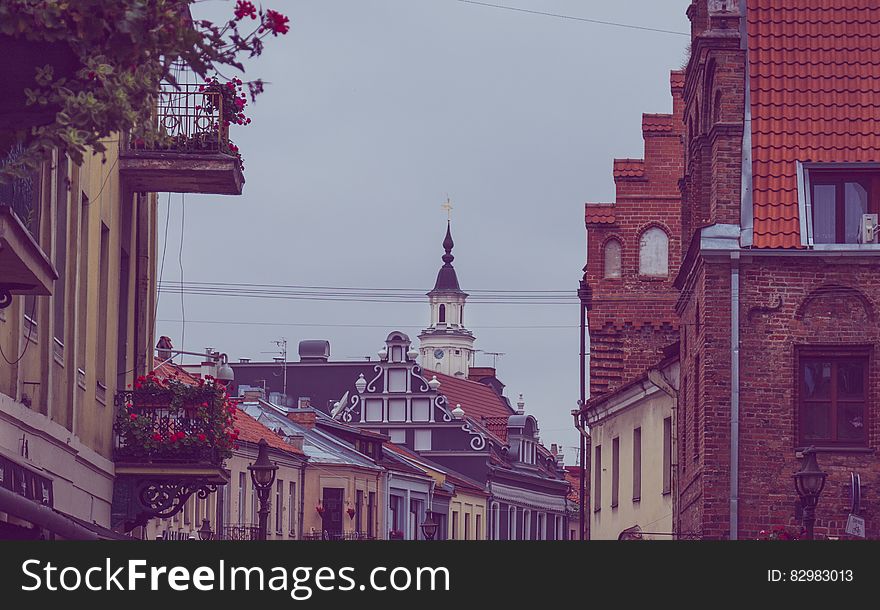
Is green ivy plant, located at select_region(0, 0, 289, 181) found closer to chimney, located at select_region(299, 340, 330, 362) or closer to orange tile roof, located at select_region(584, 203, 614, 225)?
orange tile roof, located at select_region(584, 203, 614, 225)

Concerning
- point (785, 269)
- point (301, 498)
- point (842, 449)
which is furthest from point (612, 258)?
point (301, 498)

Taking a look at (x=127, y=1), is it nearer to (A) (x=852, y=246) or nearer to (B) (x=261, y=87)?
(B) (x=261, y=87)

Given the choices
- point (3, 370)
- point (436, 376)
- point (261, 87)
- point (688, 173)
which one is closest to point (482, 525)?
point (436, 376)

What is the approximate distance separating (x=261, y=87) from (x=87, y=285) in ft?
40.3

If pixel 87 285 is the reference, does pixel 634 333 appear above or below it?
above

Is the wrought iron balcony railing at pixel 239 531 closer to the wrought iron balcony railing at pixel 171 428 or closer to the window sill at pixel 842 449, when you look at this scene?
the window sill at pixel 842 449

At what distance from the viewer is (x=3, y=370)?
53.2 feet

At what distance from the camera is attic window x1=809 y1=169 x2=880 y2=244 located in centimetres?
2923

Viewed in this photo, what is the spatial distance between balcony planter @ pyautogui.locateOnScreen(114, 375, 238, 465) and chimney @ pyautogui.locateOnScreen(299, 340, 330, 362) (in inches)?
3709

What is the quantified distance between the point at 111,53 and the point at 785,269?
21.2 m

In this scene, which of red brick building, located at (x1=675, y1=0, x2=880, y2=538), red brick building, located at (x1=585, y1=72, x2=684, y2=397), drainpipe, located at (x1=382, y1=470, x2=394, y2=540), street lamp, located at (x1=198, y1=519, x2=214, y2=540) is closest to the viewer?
red brick building, located at (x1=675, y1=0, x2=880, y2=538)

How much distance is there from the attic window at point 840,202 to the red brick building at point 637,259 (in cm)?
1468

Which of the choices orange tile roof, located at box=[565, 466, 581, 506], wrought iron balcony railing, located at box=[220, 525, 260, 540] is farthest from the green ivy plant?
orange tile roof, located at box=[565, 466, 581, 506]

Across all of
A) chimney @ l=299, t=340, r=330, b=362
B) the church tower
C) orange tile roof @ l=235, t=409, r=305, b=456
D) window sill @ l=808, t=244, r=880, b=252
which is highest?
the church tower
